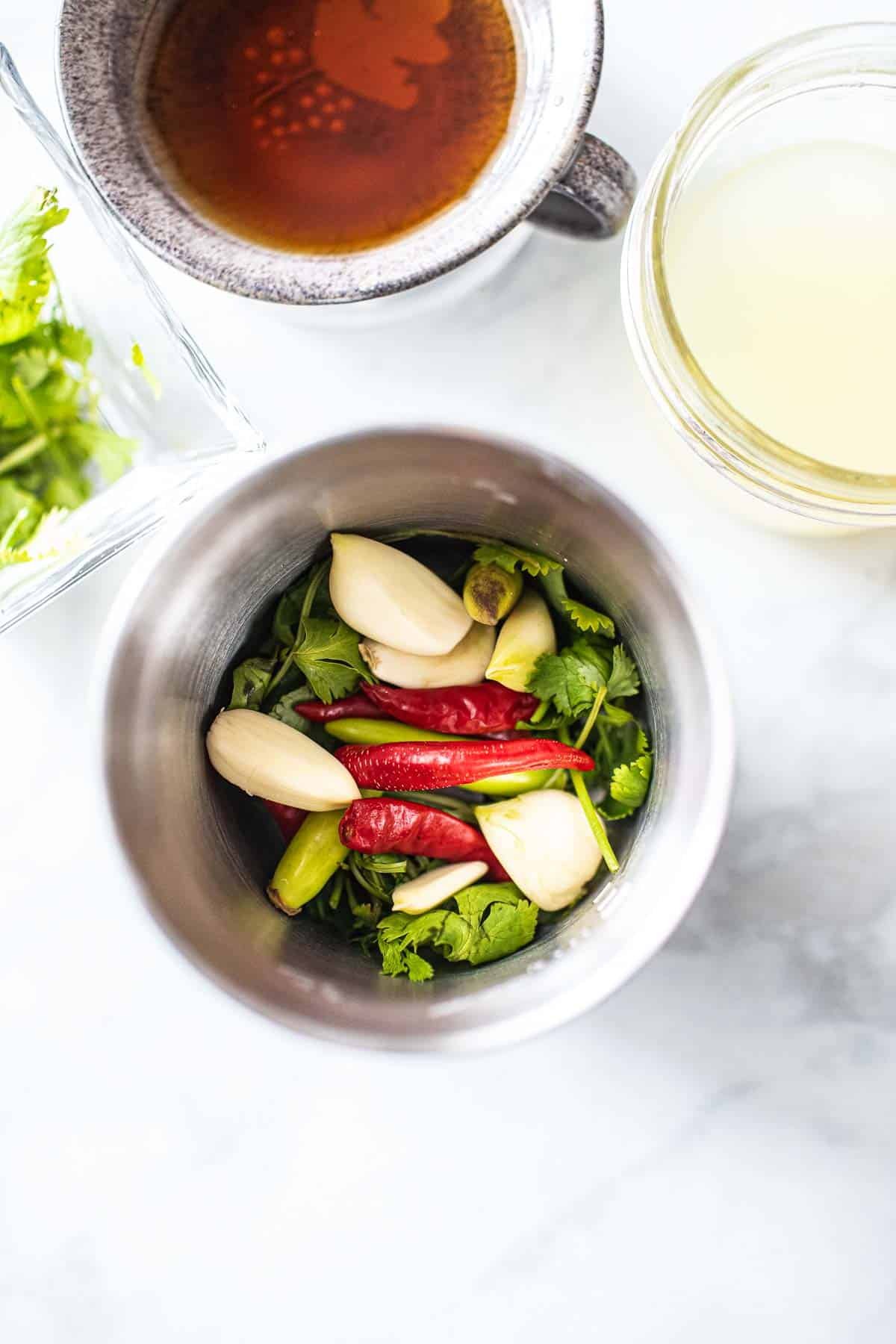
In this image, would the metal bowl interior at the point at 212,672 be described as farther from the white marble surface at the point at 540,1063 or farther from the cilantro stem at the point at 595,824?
the white marble surface at the point at 540,1063

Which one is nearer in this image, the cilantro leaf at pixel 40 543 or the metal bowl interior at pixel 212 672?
the metal bowl interior at pixel 212 672

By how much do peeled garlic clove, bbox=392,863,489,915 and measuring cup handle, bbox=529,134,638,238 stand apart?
0.33 m

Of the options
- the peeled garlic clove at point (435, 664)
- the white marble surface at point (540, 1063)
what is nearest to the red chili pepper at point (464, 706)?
the peeled garlic clove at point (435, 664)

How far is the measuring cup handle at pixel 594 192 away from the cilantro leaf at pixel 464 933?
34 cm

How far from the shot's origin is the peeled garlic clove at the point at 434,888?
1.86 ft

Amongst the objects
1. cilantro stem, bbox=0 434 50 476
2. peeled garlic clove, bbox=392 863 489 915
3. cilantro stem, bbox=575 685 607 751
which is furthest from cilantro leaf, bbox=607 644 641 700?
cilantro stem, bbox=0 434 50 476

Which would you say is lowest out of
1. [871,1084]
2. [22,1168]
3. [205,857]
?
Result: [871,1084]

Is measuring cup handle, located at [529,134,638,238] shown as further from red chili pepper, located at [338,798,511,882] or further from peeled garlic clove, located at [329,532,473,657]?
red chili pepper, located at [338,798,511,882]

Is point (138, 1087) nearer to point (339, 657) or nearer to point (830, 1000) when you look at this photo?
point (339, 657)

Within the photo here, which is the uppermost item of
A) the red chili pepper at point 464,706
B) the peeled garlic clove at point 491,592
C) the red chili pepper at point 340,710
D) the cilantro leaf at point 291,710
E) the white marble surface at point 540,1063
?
the peeled garlic clove at point 491,592

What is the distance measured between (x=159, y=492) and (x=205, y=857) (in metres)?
0.21

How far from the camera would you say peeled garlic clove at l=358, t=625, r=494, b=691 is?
590 mm

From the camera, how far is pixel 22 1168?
2.26 feet

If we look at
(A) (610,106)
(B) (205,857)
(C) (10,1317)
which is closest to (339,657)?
(B) (205,857)
